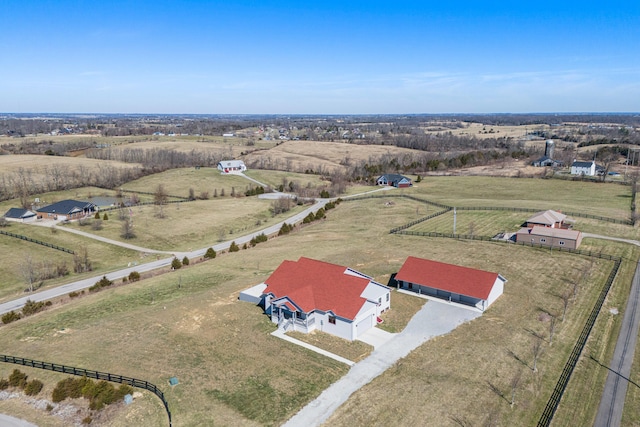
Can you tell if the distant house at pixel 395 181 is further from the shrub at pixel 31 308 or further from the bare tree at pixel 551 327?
the shrub at pixel 31 308

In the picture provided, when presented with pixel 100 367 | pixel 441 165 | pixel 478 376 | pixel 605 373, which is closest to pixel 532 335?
pixel 605 373

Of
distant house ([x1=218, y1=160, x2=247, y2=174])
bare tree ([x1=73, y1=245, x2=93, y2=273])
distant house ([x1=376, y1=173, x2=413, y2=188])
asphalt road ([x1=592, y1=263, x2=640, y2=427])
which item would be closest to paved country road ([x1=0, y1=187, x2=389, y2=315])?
bare tree ([x1=73, y1=245, x2=93, y2=273])

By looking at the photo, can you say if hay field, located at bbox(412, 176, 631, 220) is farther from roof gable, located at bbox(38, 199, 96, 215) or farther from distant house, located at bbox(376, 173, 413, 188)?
roof gable, located at bbox(38, 199, 96, 215)

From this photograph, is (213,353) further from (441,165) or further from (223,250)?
(441,165)

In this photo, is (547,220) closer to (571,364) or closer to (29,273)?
(571,364)

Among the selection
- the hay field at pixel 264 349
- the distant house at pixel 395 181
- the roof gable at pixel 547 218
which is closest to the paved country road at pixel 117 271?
the hay field at pixel 264 349
